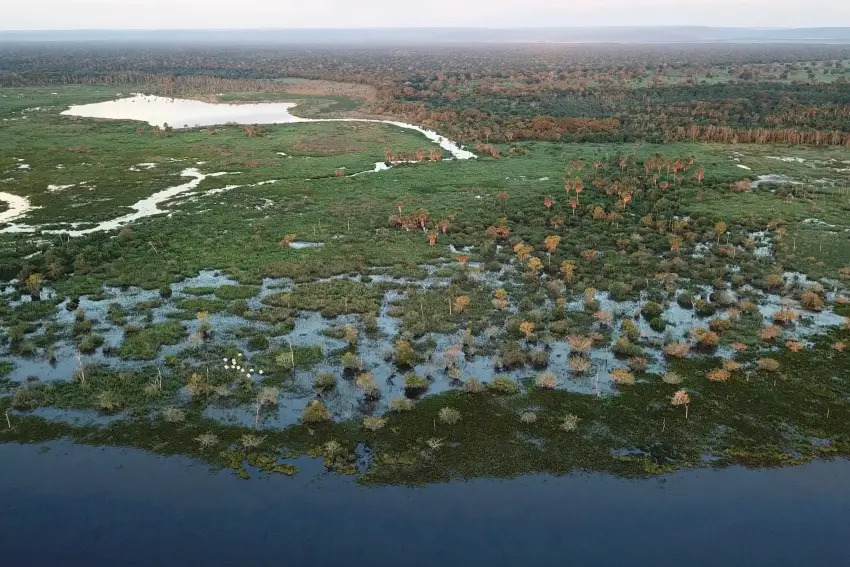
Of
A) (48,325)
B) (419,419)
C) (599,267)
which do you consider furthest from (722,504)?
(48,325)

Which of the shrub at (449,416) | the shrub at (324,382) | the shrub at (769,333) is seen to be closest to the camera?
the shrub at (449,416)

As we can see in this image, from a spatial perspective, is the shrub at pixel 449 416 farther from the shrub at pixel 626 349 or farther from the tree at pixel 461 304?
the tree at pixel 461 304

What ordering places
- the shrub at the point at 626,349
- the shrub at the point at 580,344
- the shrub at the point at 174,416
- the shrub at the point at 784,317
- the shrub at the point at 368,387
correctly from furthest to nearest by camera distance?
1. the shrub at the point at 784,317
2. the shrub at the point at 580,344
3. the shrub at the point at 626,349
4. the shrub at the point at 368,387
5. the shrub at the point at 174,416

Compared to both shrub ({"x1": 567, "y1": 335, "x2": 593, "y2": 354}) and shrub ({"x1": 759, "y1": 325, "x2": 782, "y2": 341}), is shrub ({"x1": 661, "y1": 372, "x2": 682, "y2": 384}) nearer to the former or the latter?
shrub ({"x1": 567, "y1": 335, "x2": 593, "y2": 354})

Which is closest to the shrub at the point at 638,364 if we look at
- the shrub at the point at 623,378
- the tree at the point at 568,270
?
the shrub at the point at 623,378

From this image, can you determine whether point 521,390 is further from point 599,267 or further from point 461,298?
point 599,267

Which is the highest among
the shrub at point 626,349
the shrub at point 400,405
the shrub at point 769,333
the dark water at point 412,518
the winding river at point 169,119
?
the winding river at point 169,119

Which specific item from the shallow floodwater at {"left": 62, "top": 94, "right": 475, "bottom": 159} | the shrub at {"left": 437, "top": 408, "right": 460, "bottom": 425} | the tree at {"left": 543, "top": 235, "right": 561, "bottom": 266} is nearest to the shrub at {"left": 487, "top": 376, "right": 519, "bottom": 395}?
the shrub at {"left": 437, "top": 408, "right": 460, "bottom": 425}
